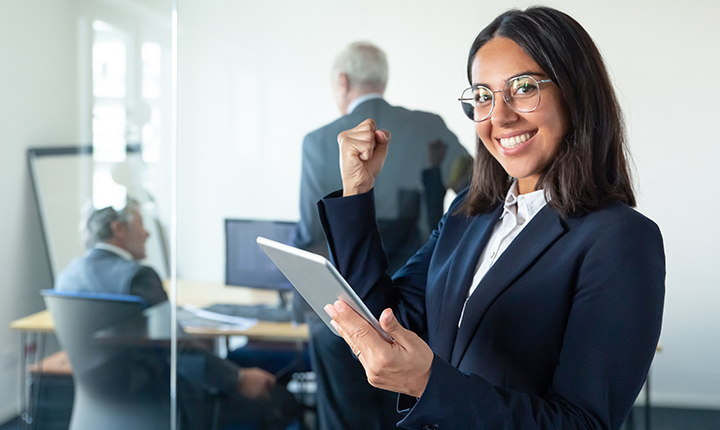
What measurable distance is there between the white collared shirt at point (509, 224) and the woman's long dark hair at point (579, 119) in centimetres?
6

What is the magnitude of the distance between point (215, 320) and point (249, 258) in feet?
0.89

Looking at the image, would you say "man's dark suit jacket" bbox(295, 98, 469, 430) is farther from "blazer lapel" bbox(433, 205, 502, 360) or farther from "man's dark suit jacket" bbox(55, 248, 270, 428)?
"blazer lapel" bbox(433, 205, 502, 360)

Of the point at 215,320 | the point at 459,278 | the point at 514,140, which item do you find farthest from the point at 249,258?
the point at 514,140

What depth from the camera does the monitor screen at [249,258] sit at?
9.52 ft

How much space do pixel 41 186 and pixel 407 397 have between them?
94.3 inches

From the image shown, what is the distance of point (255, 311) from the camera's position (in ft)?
9.73

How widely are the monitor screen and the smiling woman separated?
1324mm

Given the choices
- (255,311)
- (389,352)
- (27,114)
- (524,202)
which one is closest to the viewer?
(389,352)

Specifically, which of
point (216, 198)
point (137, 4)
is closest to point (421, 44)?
point (216, 198)

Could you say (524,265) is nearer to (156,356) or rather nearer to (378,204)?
(378,204)

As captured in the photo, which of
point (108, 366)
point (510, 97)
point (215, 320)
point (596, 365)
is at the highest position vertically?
point (510, 97)

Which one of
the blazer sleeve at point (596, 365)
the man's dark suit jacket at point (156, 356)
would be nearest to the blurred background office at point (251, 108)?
the man's dark suit jacket at point (156, 356)

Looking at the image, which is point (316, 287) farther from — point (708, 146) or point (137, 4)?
point (137, 4)

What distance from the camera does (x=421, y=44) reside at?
2.71 meters
